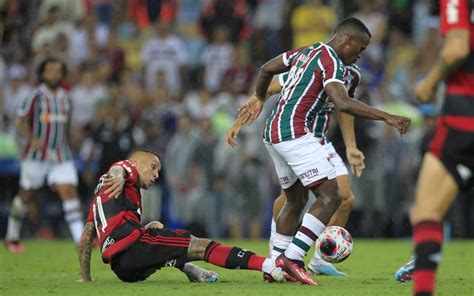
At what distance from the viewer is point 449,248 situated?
1659cm

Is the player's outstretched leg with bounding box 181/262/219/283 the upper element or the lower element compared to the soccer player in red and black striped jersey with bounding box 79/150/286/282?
lower

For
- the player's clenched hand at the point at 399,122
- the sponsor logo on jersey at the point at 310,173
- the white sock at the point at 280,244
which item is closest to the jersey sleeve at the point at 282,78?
the sponsor logo on jersey at the point at 310,173

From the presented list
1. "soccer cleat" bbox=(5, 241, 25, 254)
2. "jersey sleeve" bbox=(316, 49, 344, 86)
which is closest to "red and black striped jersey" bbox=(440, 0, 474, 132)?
"jersey sleeve" bbox=(316, 49, 344, 86)

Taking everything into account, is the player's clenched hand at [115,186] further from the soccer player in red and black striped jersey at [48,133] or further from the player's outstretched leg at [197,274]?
the soccer player in red and black striped jersey at [48,133]

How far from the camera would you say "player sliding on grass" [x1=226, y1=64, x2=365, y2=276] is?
10.4 m

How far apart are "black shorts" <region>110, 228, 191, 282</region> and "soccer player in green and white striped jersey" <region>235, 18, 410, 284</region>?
891mm

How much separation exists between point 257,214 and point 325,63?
→ 10142 millimetres

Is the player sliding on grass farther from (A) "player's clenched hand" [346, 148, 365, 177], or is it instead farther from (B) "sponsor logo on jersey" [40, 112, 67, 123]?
(B) "sponsor logo on jersey" [40, 112, 67, 123]

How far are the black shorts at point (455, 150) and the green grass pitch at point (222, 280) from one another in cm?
221

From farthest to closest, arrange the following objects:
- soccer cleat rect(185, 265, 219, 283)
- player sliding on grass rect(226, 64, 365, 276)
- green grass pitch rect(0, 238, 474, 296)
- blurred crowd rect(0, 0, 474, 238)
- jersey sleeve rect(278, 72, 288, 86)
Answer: blurred crowd rect(0, 0, 474, 238)
jersey sleeve rect(278, 72, 288, 86)
player sliding on grass rect(226, 64, 365, 276)
soccer cleat rect(185, 265, 219, 283)
green grass pitch rect(0, 238, 474, 296)

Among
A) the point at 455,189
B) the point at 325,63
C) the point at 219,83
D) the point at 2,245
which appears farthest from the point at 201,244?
the point at 219,83

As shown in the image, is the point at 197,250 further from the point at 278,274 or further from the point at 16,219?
the point at 16,219

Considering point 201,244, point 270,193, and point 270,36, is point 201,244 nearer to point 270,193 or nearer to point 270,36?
point 270,193

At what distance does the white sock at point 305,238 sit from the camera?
969 cm
